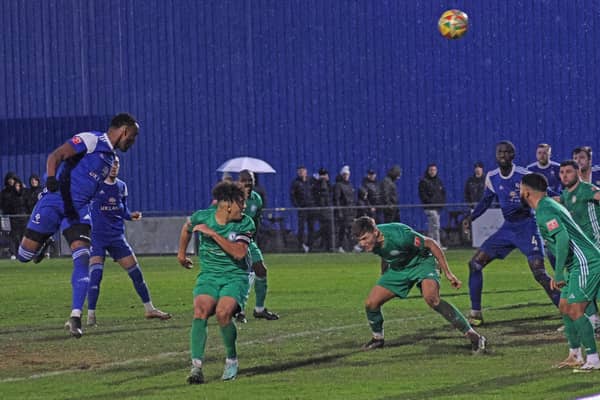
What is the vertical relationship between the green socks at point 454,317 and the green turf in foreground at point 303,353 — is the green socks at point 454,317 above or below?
above

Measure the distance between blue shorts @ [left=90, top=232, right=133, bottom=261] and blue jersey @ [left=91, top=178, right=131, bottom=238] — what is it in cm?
5

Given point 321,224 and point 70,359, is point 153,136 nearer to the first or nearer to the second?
point 321,224

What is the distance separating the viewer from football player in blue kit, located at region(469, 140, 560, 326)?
1447cm

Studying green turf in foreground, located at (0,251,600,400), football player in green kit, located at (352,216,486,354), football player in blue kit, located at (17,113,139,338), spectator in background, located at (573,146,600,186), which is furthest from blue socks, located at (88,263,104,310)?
spectator in background, located at (573,146,600,186)

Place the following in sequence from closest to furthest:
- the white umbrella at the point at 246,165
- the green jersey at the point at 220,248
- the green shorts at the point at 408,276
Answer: the green jersey at the point at 220,248, the green shorts at the point at 408,276, the white umbrella at the point at 246,165

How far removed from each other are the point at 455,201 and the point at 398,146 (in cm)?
242

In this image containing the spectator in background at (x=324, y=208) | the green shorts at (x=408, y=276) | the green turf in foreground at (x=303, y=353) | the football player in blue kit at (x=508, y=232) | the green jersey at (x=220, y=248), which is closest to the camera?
the green turf in foreground at (x=303, y=353)

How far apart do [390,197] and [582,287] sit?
70.7 ft

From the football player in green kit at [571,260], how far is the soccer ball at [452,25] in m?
18.9

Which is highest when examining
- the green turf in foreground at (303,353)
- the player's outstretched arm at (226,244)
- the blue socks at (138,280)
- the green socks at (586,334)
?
the player's outstretched arm at (226,244)

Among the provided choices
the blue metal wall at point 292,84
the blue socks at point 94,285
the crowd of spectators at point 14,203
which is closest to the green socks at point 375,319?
the blue socks at point 94,285

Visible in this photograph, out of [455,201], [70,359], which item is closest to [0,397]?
[70,359]

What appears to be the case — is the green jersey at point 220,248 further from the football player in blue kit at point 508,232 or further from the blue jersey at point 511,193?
the blue jersey at point 511,193

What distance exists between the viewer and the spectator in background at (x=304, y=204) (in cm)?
3162
